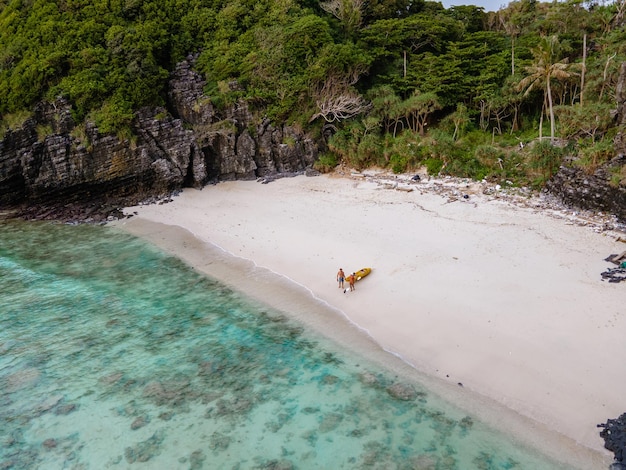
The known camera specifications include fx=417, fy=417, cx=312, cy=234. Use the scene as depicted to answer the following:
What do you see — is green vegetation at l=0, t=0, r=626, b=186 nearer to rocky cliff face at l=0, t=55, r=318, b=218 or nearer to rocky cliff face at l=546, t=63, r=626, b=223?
rocky cliff face at l=0, t=55, r=318, b=218

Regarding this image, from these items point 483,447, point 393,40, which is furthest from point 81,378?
point 393,40

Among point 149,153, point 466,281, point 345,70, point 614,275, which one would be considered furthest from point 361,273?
point 345,70

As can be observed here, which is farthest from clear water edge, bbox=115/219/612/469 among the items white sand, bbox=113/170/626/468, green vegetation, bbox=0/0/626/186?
green vegetation, bbox=0/0/626/186

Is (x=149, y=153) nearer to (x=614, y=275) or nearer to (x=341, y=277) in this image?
(x=341, y=277)

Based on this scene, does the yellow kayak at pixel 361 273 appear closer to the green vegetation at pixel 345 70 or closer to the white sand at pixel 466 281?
the white sand at pixel 466 281

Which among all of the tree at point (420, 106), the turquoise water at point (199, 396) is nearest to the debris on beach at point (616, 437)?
the turquoise water at point (199, 396)

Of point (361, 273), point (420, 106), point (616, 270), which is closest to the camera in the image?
point (616, 270)
